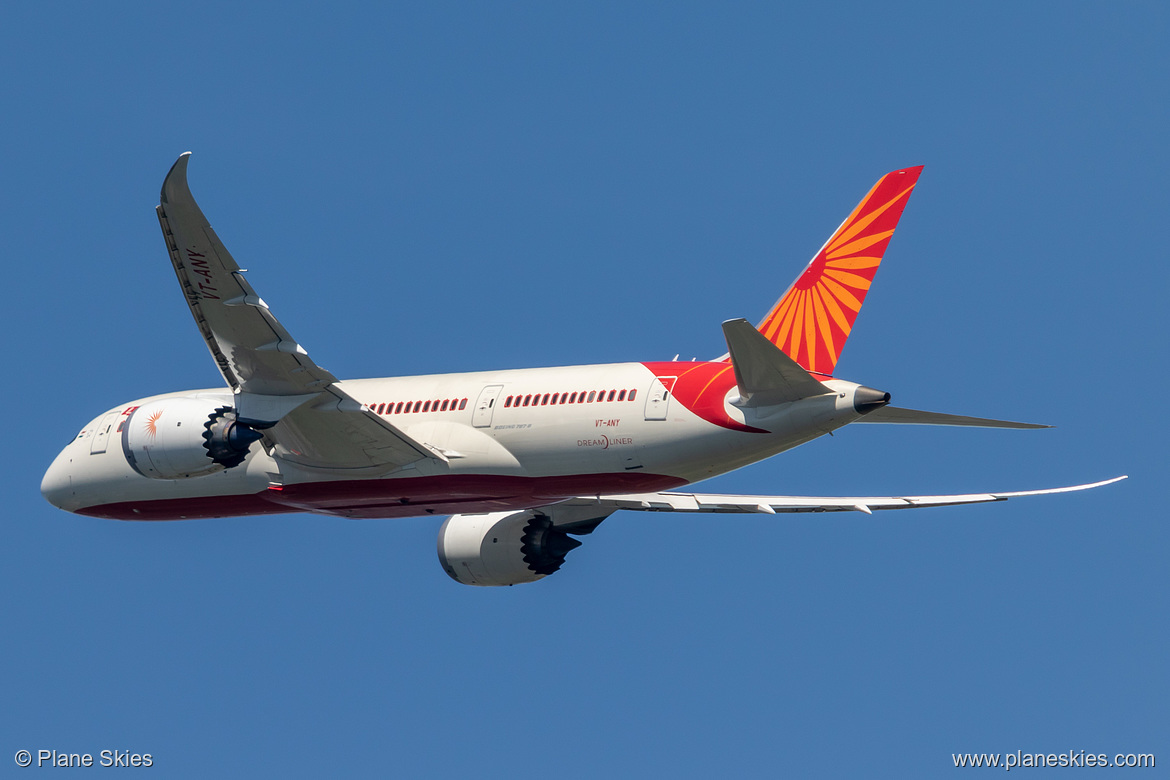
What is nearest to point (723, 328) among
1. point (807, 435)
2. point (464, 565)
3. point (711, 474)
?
point (807, 435)

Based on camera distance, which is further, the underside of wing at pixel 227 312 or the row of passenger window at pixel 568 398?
the row of passenger window at pixel 568 398

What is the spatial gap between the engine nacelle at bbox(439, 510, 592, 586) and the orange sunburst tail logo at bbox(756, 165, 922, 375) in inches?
328

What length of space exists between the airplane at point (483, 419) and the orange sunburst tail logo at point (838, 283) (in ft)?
0.10

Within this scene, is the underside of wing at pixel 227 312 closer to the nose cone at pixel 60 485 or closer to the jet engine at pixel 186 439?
the jet engine at pixel 186 439

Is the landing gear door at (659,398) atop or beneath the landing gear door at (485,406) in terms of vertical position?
beneath

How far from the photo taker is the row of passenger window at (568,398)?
29.8 metres

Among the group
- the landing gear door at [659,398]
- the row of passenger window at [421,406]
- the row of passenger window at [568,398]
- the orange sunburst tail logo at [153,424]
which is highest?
the row of passenger window at [421,406]

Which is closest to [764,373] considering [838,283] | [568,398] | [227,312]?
[838,283]

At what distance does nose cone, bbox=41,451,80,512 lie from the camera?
3559 cm

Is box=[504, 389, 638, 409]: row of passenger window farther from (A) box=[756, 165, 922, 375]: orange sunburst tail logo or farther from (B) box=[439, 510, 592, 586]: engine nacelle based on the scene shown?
(B) box=[439, 510, 592, 586]: engine nacelle

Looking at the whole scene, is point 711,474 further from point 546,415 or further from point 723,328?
point 723,328

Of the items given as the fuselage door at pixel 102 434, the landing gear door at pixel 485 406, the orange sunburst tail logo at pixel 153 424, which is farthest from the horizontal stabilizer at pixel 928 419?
the fuselage door at pixel 102 434

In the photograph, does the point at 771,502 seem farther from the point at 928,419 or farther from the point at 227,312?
the point at 227,312

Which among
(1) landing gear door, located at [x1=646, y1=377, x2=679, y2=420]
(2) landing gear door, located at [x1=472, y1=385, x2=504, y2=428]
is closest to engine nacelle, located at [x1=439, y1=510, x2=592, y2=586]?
(2) landing gear door, located at [x1=472, y1=385, x2=504, y2=428]
